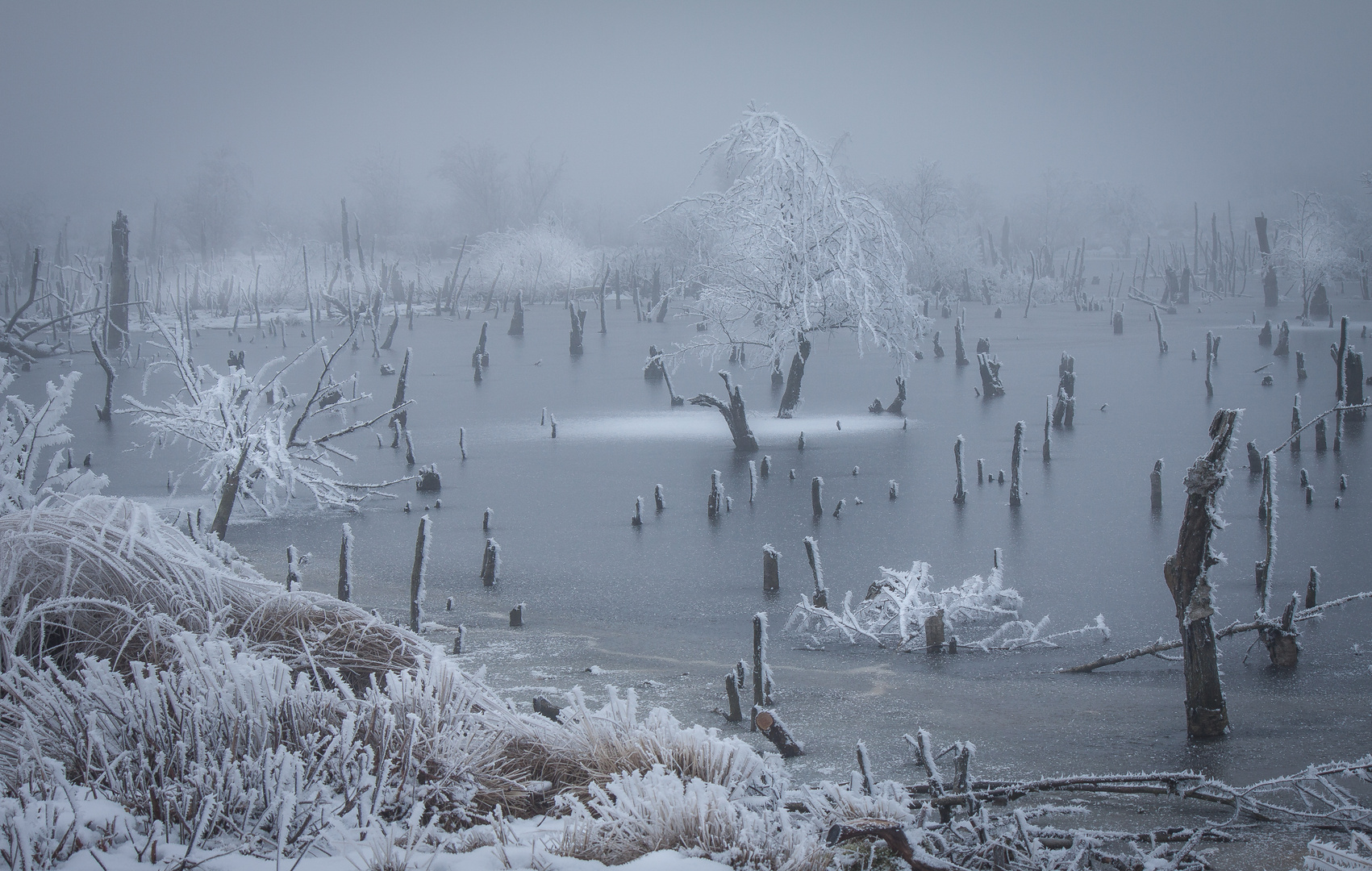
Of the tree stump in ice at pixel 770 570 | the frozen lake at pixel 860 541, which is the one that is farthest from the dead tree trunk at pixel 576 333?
the tree stump in ice at pixel 770 570

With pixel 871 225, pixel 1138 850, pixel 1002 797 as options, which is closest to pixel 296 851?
pixel 1138 850

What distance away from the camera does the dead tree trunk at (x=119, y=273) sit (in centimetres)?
2495

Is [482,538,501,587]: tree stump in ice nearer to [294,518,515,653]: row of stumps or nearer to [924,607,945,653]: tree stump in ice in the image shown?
[294,518,515,653]: row of stumps

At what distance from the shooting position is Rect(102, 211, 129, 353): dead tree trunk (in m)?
24.9

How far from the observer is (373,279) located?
43000 millimetres

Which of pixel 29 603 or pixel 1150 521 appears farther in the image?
pixel 1150 521

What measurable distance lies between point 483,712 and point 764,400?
68.4 ft

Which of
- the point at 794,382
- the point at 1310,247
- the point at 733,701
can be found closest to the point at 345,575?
the point at 733,701

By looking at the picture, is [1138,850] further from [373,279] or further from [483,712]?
[373,279]

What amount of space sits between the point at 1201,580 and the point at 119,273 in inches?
1107

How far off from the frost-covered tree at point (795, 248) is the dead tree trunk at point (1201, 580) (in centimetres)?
1583

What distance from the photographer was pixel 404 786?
339 centimetres

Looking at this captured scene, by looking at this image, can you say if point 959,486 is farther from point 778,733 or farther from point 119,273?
point 119,273

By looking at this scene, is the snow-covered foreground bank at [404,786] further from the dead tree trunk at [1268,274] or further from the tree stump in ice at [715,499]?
the dead tree trunk at [1268,274]
